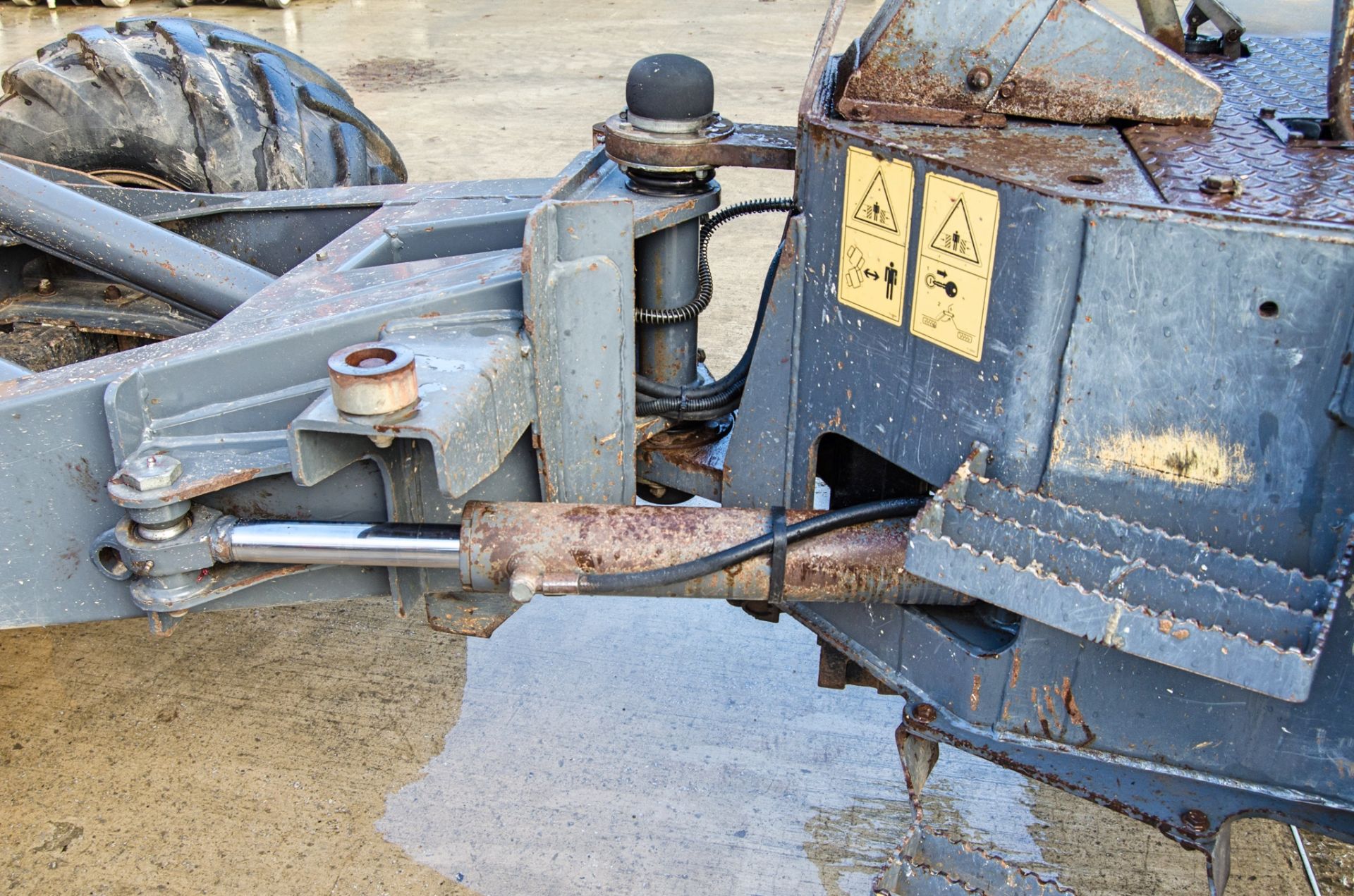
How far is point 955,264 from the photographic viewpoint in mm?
1441

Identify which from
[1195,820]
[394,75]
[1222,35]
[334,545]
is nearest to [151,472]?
[334,545]

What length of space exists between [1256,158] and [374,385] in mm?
1149

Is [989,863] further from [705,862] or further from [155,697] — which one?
[155,697]

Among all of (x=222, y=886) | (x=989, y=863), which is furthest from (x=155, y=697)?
(x=989, y=863)

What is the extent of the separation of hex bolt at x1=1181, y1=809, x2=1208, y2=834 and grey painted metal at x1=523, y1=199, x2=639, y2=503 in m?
0.92

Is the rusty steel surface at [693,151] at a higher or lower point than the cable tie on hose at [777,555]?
higher

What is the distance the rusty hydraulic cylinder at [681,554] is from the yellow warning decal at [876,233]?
1.07 feet

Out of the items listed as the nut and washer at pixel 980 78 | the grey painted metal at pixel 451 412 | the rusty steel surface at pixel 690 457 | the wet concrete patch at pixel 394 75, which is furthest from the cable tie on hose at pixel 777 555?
the wet concrete patch at pixel 394 75

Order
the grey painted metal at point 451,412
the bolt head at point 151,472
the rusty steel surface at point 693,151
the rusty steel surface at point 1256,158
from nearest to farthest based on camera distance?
1. the rusty steel surface at point 1256,158
2. the grey painted metal at point 451,412
3. the bolt head at point 151,472
4. the rusty steel surface at point 693,151

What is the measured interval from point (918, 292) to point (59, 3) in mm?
9869

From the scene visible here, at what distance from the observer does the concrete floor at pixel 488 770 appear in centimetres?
212

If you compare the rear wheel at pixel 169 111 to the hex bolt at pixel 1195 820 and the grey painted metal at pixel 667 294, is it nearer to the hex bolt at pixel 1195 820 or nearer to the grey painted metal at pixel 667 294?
the grey painted metal at pixel 667 294

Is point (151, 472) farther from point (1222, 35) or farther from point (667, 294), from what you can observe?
point (1222, 35)

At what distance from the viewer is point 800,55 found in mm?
7699
